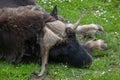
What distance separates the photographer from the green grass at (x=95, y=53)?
7852mm

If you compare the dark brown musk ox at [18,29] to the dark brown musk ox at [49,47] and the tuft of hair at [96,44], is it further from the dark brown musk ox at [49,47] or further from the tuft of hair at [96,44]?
the tuft of hair at [96,44]

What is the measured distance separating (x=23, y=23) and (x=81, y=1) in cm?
430

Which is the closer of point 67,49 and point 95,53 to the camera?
point 67,49

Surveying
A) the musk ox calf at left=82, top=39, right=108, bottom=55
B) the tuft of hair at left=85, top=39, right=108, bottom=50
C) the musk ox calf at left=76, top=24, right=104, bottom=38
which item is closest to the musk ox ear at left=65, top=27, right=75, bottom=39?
the musk ox calf at left=82, top=39, right=108, bottom=55

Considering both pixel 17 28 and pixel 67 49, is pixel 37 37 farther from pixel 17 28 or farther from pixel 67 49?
pixel 67 49

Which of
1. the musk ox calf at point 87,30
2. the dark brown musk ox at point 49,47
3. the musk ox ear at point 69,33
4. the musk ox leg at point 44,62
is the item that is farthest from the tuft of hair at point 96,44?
the musk ox leg at point 44,62

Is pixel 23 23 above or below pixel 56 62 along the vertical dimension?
above

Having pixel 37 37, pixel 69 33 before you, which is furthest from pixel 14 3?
pixel 69 33

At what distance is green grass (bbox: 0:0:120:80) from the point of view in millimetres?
7852

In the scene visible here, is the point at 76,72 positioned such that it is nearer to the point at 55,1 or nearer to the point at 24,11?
the point at 24,11

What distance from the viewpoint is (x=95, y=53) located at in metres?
8.85

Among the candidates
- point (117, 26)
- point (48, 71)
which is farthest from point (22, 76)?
point (117, 26)

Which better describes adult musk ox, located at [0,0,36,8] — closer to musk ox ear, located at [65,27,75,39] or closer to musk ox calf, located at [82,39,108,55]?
musk ox ear, located at [65,27,75,39]

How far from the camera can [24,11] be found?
810 centimetres
